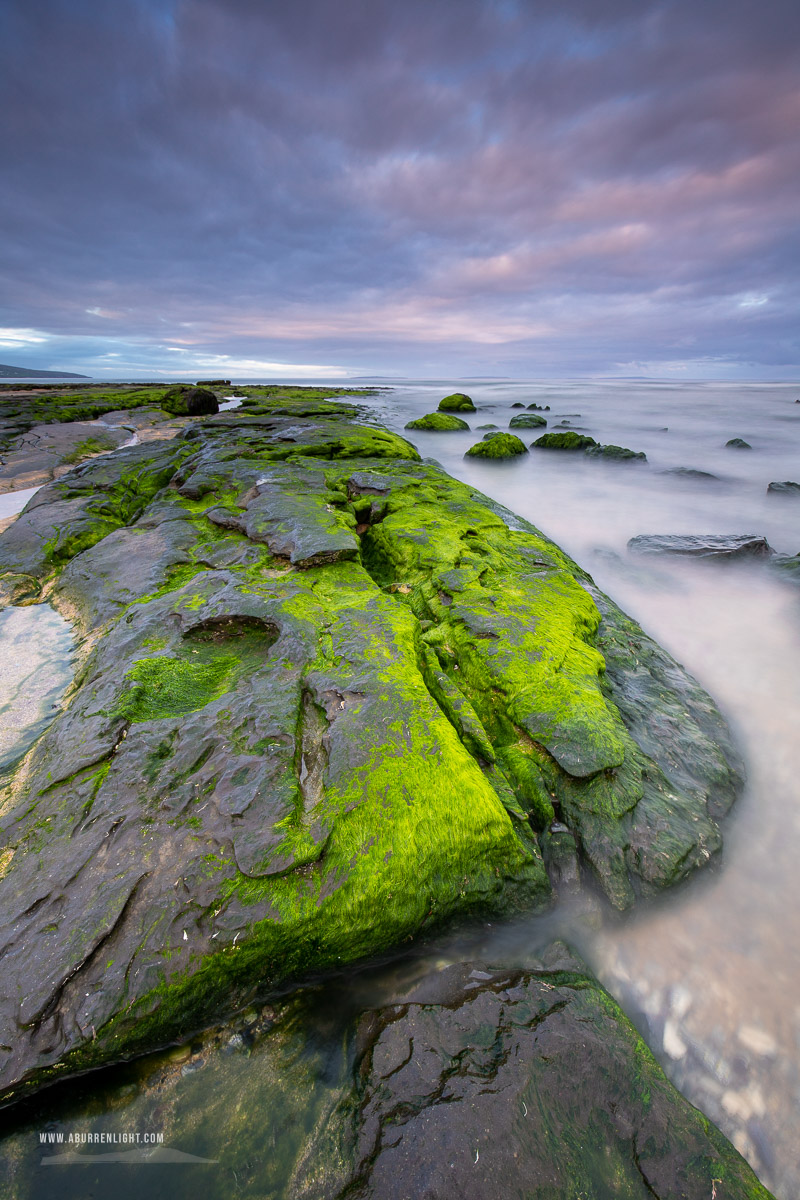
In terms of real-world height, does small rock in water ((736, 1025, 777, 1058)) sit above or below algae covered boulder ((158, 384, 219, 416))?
below

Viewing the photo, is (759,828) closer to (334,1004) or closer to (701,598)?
(334,1004)

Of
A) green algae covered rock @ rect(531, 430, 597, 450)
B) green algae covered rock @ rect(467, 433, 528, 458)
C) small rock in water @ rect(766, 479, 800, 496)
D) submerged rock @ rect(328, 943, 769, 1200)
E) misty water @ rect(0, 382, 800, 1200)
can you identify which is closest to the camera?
submerged rock @ rect(328, 943, 769, 1200)

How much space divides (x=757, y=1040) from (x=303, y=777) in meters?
2.82

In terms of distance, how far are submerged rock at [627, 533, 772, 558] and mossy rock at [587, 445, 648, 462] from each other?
1025 cm

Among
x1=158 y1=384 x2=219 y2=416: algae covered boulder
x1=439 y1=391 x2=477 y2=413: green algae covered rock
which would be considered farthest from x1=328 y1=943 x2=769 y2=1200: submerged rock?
x1=439 y1=391 x2=477 y2=413: green algae covered rock

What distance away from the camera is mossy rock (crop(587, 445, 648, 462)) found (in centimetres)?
1811

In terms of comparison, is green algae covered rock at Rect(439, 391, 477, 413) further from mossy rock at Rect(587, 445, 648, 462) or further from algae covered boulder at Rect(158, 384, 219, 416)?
mossy rock at Rect(587, 445, 648, 462)

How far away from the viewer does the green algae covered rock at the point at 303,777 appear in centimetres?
218

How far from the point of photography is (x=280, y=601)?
4.24m

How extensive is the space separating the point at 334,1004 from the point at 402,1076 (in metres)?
0.49

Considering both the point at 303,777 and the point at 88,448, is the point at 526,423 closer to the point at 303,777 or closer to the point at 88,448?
the point at 88,448

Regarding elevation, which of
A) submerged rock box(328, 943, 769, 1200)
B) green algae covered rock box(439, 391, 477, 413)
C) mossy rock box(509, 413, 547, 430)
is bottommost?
submerged rock box(328, 943, 769, 1200)

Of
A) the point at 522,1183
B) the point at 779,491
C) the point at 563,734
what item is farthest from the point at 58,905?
the point at 779,491

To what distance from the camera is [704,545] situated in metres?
8.48
